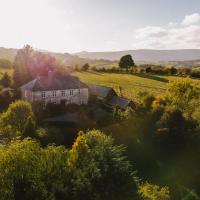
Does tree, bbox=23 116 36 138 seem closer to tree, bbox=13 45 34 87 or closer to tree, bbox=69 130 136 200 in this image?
tree, bbox=69 130 136 200

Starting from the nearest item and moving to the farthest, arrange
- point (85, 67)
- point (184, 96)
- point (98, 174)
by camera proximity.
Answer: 1. point (98, 174)
2. point (184, 96)
3. point (85, 67)

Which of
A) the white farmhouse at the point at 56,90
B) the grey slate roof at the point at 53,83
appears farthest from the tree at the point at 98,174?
the grey slate roof at the point at 53,83

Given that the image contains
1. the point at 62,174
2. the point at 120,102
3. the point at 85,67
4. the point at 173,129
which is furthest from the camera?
the point at 85,67

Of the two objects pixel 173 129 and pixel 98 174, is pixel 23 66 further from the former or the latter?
pixel 98 174

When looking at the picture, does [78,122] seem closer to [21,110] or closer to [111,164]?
[21,110]

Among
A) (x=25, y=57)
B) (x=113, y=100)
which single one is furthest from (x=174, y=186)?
(x=25, y=57)

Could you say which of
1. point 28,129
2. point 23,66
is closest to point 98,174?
point 28,129
